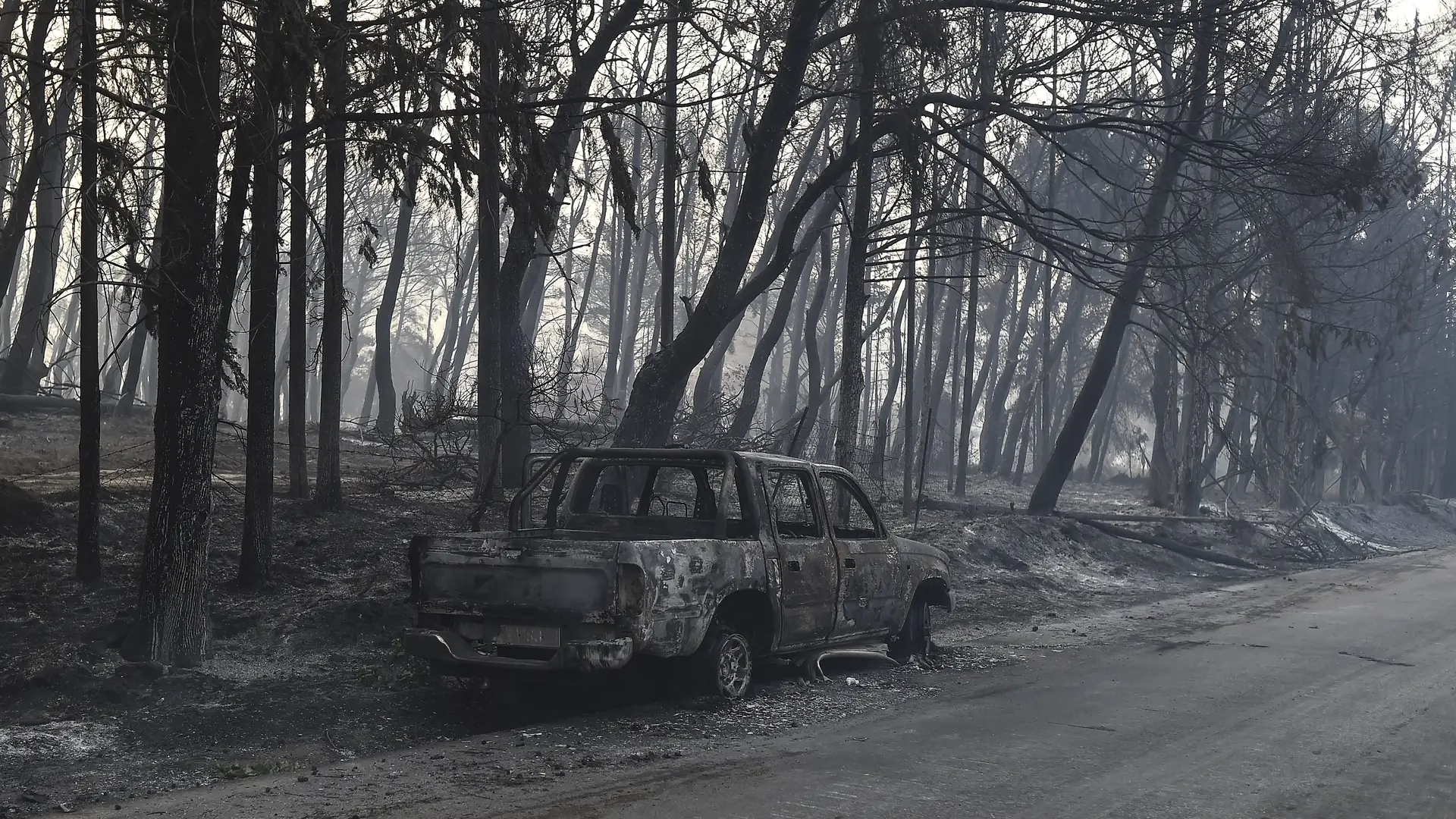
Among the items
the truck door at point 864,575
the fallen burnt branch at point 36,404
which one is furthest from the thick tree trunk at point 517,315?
the fallen burnt branch at point 36,404

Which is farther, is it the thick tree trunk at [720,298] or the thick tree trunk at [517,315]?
the thick tree trunk at [517,315]

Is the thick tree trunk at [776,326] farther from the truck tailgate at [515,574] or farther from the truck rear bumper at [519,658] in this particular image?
the truck rear bumper at [519,658]

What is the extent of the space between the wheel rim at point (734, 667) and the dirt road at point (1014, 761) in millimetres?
444

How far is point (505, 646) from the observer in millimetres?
7410

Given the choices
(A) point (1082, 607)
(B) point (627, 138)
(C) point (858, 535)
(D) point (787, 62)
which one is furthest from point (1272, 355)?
(C) point (858, 535)

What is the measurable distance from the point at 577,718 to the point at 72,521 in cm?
753

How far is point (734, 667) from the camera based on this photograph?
317 inches

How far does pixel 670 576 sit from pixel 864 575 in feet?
7.73

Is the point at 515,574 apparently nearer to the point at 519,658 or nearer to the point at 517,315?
the point at 519,658

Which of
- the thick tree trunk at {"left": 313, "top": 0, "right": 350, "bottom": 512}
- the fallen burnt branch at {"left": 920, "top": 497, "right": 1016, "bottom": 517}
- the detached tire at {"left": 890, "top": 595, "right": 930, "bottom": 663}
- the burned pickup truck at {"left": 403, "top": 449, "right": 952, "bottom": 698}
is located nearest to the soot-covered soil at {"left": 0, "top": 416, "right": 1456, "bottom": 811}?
the detached tire at {"left": 890, "top": 595, "right": 930, "bottom": 663}

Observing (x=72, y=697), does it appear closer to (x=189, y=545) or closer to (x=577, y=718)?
(x=189, y=545)

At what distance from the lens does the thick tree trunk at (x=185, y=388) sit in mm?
8180

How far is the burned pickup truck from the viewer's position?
7.24 metres

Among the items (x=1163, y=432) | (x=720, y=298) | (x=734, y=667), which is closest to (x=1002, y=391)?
(x=1163, y=432)
